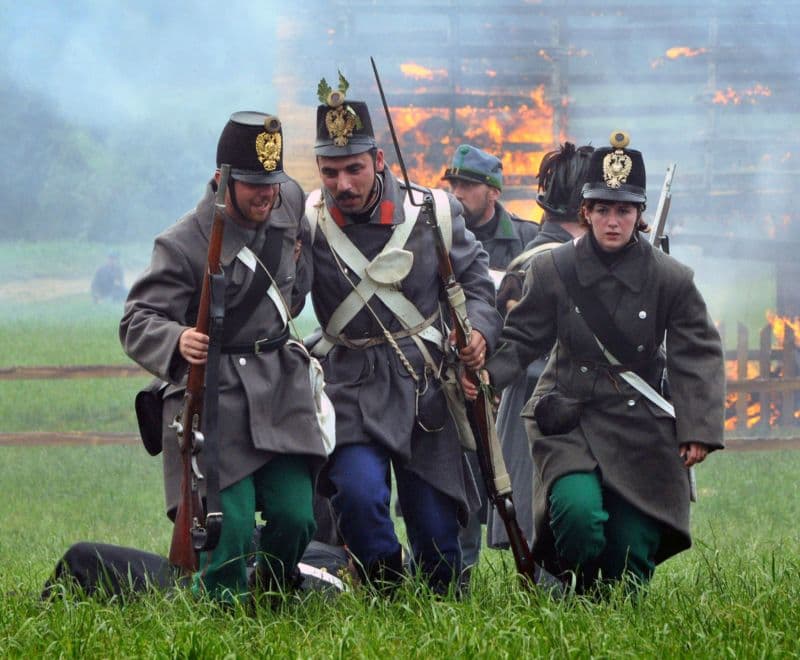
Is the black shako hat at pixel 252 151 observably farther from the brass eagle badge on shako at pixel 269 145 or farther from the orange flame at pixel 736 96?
the orange flame at pixel 736 96

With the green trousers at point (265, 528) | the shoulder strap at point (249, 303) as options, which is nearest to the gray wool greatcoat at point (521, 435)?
the green trousers at point (265, 528)

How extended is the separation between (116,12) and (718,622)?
19.3 metres

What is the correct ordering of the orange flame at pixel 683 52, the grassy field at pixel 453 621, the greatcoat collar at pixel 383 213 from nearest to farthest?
the grassy field at pixel 453 621 → the greatcoat collar at pixel 383 213 → the orange flame at pixel 683 52

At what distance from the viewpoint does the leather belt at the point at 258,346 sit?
5.54 m

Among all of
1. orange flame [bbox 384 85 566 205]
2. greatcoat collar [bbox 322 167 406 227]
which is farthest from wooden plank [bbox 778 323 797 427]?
greatcoat collar [bbox 322 167 406 227]

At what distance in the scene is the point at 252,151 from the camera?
5449mm

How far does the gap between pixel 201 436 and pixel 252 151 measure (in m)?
1.03

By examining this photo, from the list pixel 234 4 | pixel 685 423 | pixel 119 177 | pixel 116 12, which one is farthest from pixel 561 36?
pixel 685 423

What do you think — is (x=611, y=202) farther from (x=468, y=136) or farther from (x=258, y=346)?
(x=468, y=136)

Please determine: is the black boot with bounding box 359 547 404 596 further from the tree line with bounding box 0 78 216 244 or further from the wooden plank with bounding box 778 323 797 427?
the tree line with bounding box 0 78 216 244

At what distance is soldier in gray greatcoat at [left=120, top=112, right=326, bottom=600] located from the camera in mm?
5398

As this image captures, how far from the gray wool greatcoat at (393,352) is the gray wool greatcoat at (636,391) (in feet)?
0.95

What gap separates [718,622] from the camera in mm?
4656

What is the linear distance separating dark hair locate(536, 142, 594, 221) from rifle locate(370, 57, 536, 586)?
138cm
